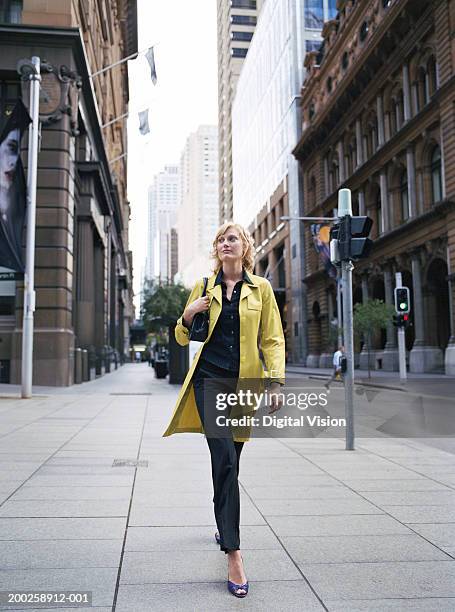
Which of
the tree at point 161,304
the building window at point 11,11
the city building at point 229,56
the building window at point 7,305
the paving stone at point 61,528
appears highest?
the city building at point 229,56

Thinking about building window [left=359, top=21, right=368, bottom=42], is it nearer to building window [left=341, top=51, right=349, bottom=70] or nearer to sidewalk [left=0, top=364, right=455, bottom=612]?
building window [left=341, top=51, right=349, bottom=70]

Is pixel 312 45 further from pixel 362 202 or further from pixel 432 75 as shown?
pixel 432 75

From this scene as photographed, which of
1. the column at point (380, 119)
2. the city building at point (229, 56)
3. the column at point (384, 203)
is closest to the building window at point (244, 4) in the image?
the city building at point (229, 56)

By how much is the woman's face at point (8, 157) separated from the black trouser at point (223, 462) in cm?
1427

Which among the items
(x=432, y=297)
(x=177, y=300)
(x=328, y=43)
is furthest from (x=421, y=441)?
(x=328, y=43)

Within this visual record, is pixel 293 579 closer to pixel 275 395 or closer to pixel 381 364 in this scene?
pixel 275 395

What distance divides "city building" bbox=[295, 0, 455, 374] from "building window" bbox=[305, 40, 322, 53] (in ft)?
30.0

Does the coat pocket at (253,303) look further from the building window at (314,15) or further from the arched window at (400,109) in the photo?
the building window at (314,15)

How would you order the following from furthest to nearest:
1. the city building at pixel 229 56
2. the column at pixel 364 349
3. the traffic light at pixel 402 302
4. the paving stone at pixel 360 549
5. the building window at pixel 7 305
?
1. the city building at pixel 229 56
2. the column at pixel 364 349
3. the traffic light at pixel 402 302
4. the building window at pixel 7 305
5. the paving stone at pixel 360 549

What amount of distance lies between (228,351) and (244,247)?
0.76m

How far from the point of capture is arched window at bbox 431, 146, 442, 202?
35781 mm

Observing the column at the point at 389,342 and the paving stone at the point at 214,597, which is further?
the column at the point at 389,342

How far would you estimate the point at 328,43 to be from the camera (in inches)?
2189

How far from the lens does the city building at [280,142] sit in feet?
208
